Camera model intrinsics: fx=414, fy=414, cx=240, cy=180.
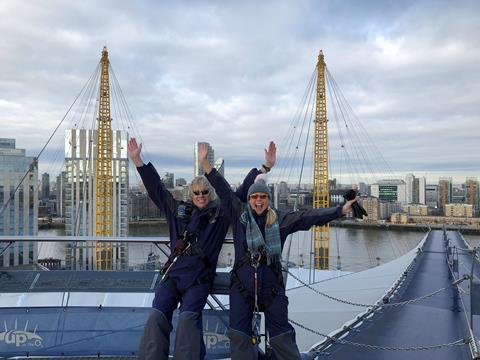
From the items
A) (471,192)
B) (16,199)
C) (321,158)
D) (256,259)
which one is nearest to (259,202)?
(256,259)

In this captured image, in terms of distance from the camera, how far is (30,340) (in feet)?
9.29

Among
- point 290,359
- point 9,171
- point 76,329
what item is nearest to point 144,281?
point 76,329

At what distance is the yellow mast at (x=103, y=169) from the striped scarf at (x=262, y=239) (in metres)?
30.5

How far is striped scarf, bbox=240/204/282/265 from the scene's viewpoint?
2355mm

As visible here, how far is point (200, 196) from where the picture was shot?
252 cm

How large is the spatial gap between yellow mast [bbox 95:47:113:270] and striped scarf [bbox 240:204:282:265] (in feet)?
100

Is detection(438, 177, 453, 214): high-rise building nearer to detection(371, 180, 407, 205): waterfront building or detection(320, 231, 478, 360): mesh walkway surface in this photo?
detection(371, 180, 407, 205): waterfront building

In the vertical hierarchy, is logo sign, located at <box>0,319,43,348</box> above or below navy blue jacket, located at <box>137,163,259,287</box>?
below

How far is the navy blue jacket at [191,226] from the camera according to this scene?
2385mm

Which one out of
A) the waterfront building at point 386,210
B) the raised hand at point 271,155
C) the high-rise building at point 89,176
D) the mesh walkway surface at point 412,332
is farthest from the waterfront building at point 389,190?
the raised hand at point 271,155

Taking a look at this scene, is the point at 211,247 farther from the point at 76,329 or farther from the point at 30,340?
the point at 30,340

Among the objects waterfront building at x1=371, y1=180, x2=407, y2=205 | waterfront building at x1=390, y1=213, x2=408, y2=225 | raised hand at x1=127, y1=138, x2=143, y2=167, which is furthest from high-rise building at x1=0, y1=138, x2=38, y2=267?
waterfront building at x1=390, y1=213, x2=408, y2=225

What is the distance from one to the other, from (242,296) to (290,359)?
1.46ft

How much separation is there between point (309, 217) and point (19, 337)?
84.0 inches
